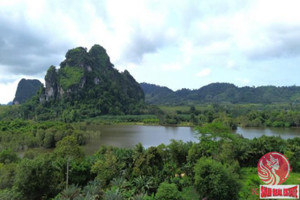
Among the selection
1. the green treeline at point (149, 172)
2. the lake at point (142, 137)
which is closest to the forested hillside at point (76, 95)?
the lake at point (142, 137)

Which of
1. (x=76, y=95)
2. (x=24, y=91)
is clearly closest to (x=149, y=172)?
(x=76, y=95)

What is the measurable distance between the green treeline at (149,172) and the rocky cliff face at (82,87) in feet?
269

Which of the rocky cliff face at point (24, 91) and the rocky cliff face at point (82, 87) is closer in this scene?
the rocky cliff face at point (82, 87)

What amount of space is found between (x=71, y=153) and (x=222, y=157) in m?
13.8

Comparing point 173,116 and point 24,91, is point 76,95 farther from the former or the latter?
point 24,91

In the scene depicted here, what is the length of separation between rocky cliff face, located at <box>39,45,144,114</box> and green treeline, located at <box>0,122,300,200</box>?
81979mm

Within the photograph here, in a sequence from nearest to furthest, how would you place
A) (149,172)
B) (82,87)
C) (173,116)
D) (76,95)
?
1. (149,172)
2. (173,116)
3. (76,95)
4. (82,87)

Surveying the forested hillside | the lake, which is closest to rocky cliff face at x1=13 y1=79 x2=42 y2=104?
the forested hillside

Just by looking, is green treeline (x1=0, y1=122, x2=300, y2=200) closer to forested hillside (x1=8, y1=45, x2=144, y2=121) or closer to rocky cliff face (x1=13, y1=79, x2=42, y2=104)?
forested hillside (x1=8, y1=45, x2=144, y2=121)

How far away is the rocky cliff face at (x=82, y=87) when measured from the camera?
10338cm

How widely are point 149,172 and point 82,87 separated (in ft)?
334

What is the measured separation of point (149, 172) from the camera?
48.6ft

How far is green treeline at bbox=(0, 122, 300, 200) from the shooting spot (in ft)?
39.3

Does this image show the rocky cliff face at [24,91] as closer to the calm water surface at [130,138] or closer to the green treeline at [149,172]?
the calm water surface at [130,138]
